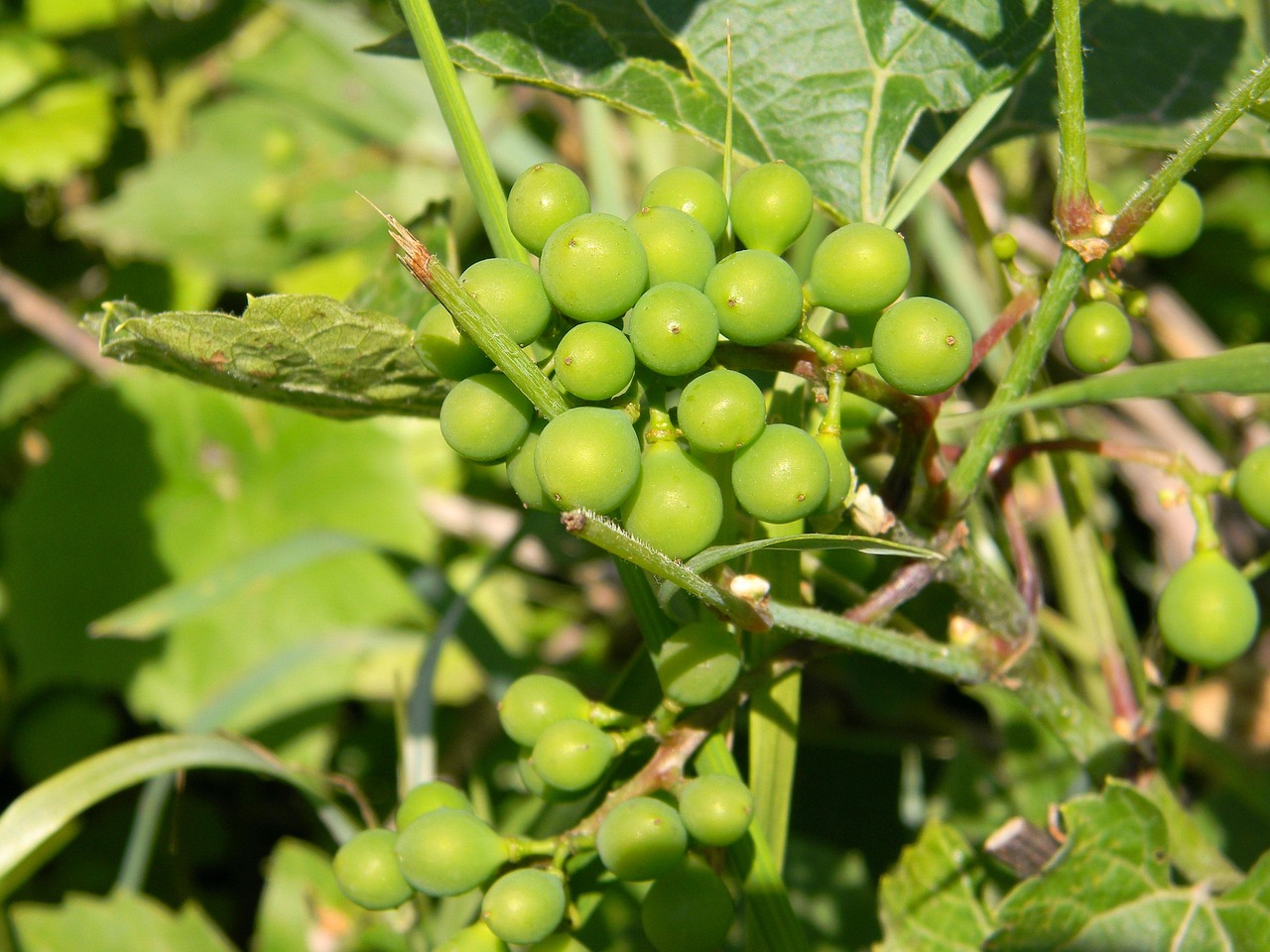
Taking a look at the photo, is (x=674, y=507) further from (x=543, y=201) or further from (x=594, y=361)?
(x=543, y=201)

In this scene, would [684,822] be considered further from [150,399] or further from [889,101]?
[150,399]

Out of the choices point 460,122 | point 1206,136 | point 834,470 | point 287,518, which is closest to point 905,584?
point 834,470

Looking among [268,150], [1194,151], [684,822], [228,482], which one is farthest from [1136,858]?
[268,150]

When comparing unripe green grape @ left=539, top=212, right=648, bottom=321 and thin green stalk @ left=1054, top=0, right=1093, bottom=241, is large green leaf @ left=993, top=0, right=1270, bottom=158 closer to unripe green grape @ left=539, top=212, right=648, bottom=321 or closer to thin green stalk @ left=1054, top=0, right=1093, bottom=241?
thin green stalk @ left=1054, top=0, right=1093, bottom=241

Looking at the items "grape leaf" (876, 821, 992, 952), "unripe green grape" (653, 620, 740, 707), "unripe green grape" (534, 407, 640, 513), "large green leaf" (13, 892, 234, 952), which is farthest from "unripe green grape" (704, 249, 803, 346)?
"large green leaf" (13, 892, 234, 952)

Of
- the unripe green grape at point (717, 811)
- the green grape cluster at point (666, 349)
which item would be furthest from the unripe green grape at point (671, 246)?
the unripe green grape at point (717, 811)

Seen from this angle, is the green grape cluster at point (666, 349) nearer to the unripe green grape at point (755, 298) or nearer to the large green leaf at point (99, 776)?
the unripe green grape at point (755, 298)
